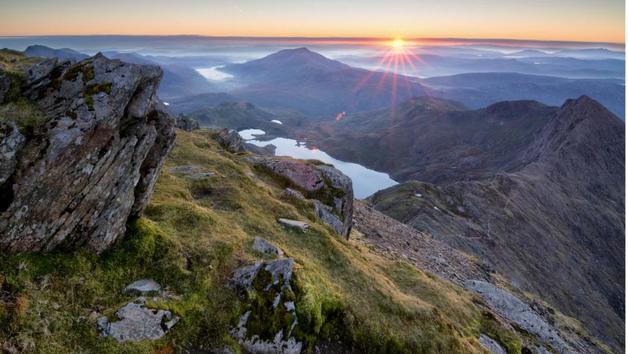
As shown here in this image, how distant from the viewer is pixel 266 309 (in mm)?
19531

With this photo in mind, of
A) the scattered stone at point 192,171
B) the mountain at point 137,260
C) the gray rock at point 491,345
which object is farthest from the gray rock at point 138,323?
the gray rock at point 491,345

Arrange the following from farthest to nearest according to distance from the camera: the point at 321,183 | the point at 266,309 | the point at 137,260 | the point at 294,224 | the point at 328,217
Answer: the point at 321,183
the point at 328,217
the point at 294,224
the point at 266,309
the point at 137,260

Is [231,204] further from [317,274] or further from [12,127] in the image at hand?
[12,127]

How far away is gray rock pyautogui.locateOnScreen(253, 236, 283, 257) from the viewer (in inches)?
933

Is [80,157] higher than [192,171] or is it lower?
higher

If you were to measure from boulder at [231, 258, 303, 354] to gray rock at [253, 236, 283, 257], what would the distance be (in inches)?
104

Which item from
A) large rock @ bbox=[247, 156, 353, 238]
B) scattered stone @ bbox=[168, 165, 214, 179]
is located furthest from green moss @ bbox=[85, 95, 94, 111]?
large rock @ bbox=[247, 156, 353, 238]

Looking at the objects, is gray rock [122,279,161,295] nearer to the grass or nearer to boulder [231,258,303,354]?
the grass

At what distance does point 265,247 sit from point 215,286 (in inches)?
206

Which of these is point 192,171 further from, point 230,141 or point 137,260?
point 230,141

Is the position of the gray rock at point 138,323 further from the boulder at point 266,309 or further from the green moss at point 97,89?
the green moss at point 97,89

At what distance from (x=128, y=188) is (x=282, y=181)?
24.3 m

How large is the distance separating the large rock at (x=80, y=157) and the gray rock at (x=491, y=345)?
25.1 m

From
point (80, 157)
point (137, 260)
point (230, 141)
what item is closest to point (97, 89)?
point (80, 157)
